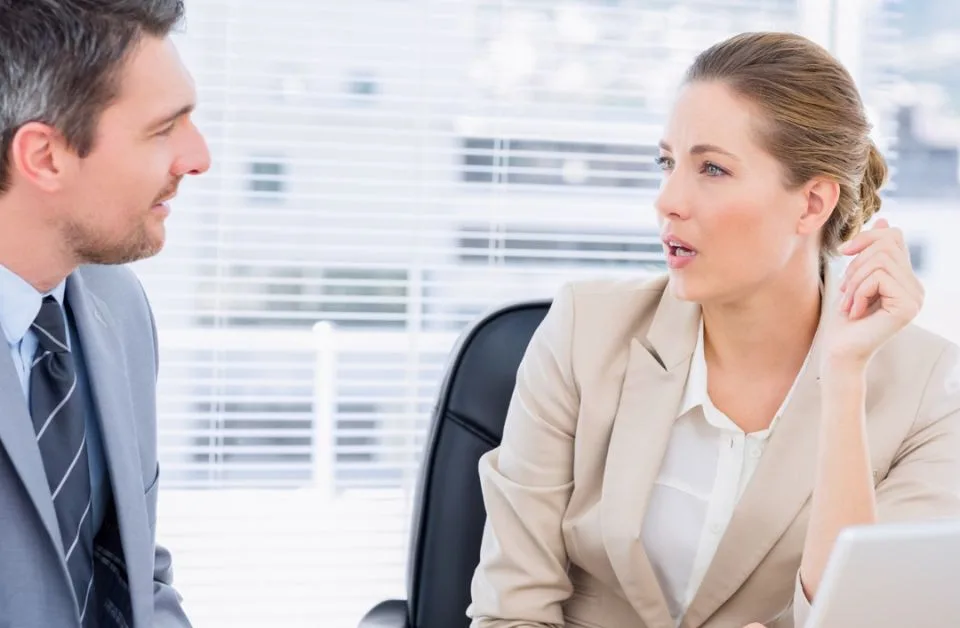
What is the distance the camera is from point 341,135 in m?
2.42

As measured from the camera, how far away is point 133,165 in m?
1.29

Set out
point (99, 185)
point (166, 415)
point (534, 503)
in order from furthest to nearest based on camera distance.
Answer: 1. point (166, 415)
2. point (534, 503)
3. point (99, 185)

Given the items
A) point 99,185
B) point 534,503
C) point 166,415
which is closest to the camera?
point 99,185

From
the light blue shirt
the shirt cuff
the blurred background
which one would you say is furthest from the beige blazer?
the blurred background

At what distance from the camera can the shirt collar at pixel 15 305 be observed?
49.2 inches

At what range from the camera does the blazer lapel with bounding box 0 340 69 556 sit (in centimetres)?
117

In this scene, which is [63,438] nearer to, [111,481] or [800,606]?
[111,481]

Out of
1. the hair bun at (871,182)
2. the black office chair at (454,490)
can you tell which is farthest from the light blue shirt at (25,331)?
the hair bun at (871,182)

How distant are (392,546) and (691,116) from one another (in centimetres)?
137

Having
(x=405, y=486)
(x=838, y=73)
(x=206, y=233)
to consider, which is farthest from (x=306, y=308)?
(x=838, y=73)

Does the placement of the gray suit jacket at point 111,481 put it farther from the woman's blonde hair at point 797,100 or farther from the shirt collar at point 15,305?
the woman's blonde hair at point 797,100

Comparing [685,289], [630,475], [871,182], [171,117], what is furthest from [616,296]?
[171,117]

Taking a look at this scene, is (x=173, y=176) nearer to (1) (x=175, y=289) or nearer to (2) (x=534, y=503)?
(2) (x=534, y=503)

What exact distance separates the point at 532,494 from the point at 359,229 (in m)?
1.09
